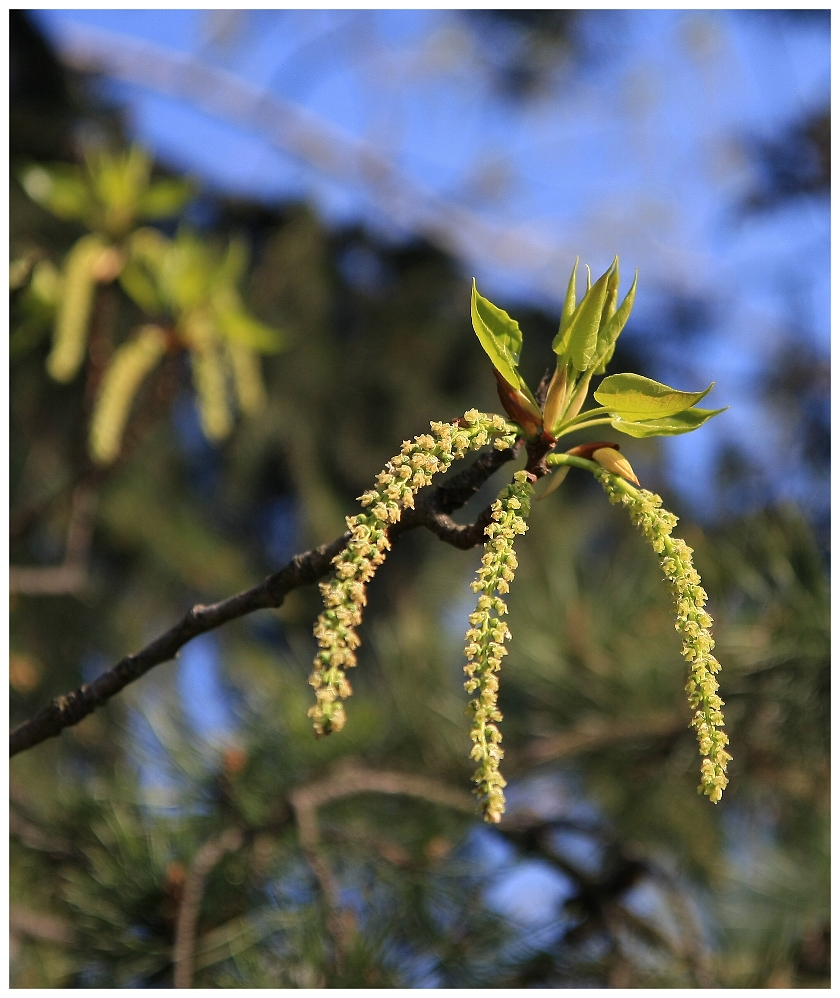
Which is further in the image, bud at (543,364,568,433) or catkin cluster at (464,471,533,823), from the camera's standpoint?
bud at (543,364,568,433)

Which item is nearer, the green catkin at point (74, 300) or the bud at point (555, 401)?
the bud at point (555, 401)

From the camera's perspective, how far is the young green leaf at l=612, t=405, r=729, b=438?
588 millimetres

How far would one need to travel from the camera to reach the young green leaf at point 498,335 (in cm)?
59

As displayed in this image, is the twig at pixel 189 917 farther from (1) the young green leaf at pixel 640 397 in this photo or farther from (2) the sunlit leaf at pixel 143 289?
(2) the sunlit leaf at pixel 143 289

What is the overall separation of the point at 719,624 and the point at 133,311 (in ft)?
4.85

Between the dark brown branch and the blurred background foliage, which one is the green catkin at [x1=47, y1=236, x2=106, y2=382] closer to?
the blurred background foliage

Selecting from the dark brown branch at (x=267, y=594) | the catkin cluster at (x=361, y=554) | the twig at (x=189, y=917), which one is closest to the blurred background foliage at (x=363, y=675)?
the twig at (x=189, y=917)

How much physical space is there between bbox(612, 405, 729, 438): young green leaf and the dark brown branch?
72 millimetres

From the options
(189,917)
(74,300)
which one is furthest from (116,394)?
(189,917)

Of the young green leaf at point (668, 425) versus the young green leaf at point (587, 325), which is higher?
the young green leaf at point (587, 325)

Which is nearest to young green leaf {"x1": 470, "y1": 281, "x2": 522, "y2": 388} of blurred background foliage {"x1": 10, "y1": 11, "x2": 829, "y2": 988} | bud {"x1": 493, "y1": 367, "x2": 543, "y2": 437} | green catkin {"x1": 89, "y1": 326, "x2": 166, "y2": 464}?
bud {"x1": 493, "y1": 367, "x2": 543, "y2": 437}

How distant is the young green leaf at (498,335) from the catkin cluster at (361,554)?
0.08 meters

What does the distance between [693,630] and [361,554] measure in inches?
A: 6.6

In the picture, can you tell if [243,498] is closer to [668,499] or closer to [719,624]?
[668,499]
